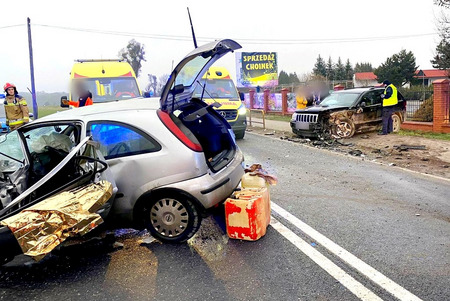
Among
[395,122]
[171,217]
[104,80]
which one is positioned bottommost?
[171,217]

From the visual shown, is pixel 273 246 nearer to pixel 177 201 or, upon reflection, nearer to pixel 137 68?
pixel 177 201

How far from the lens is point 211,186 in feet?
12.7

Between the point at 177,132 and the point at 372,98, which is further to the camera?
the point at 372,98

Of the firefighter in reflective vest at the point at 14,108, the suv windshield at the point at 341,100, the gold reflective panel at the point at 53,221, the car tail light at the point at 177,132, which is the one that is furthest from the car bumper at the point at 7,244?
the suv windshield at the point at 341,100

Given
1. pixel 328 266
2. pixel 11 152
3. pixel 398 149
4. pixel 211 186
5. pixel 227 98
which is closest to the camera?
pixel 328 266

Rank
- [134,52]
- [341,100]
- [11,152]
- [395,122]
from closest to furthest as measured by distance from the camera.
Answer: [11,152]
[341,100]
[395,122]
[134,52]

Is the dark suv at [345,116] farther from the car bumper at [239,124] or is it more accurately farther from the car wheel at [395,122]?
the car bumper at [239,124]

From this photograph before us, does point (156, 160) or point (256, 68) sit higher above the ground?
point (256, 68)

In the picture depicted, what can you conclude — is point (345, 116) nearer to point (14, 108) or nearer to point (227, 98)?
point (227, 98)

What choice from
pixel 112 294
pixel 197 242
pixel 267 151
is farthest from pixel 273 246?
pixel 267 151

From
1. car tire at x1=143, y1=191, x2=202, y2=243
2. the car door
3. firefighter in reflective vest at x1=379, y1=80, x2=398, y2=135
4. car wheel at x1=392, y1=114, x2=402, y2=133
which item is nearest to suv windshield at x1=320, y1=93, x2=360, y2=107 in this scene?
firefighter in reflective vest at x1=379, y1=80, x2=398, y2=135

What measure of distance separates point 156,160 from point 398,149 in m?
8.40

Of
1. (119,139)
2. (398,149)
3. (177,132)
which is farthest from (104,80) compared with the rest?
(398,149)

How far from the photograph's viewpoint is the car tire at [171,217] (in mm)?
3914
